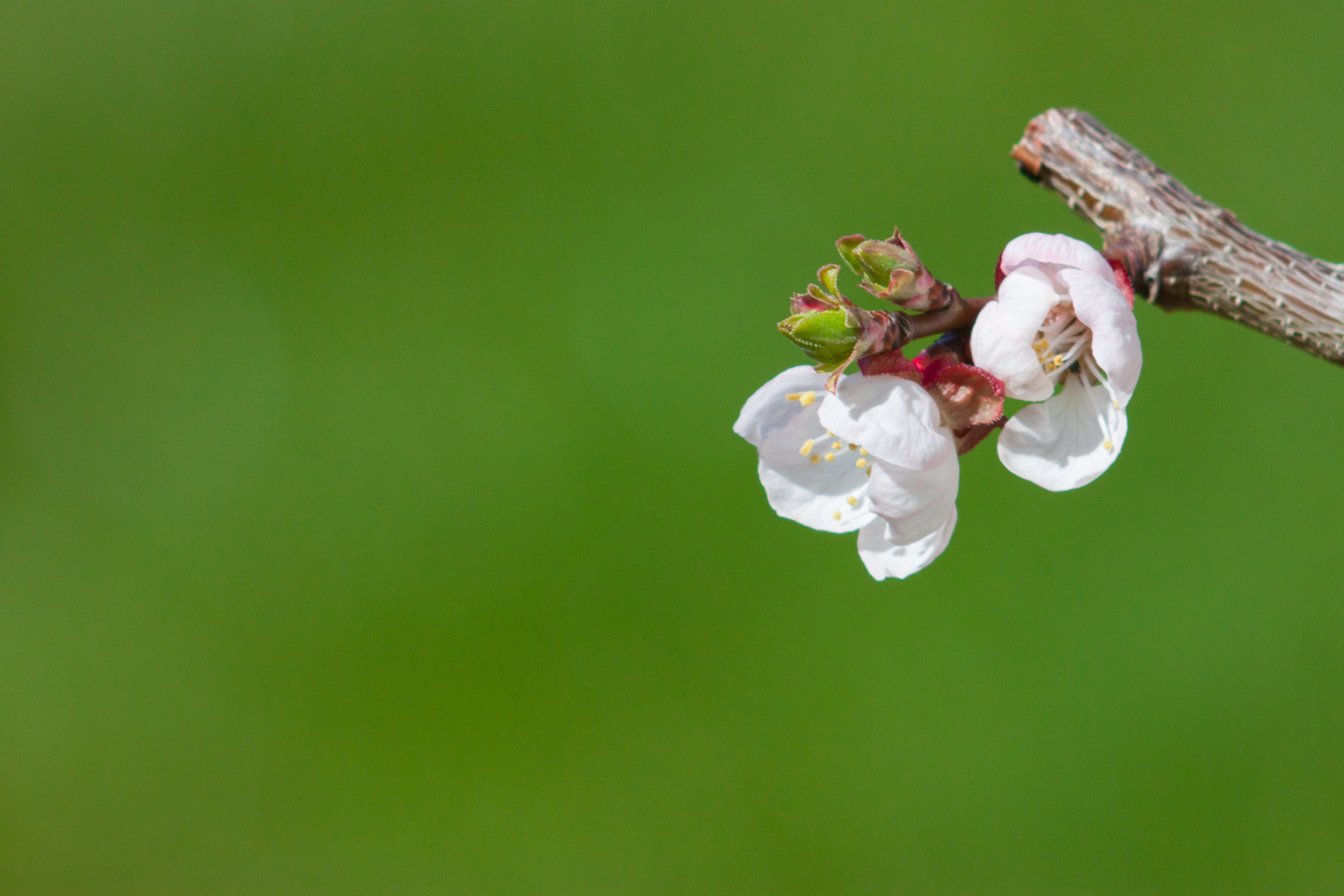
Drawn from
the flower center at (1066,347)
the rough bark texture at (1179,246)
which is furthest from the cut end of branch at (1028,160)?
→ the flower center at (1066,347)

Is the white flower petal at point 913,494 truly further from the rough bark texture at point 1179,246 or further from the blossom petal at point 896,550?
the rough bark texture at point 1179,246

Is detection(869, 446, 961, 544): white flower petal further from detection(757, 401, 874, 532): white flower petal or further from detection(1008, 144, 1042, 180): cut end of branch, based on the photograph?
detection(1008, 144, 1042, 180): cut end of branch

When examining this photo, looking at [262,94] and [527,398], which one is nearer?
[527,398]

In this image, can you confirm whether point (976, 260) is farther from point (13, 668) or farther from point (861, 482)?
point (13, 668)

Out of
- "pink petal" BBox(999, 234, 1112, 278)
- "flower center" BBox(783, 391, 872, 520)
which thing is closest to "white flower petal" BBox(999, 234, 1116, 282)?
"pink petal" BBox(999, 234, 1112, 278)

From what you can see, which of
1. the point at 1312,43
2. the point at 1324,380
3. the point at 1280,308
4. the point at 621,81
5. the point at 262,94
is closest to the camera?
the point at 1280,308

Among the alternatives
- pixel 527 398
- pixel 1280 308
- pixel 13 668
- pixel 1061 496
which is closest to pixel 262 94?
pixel 527 398
